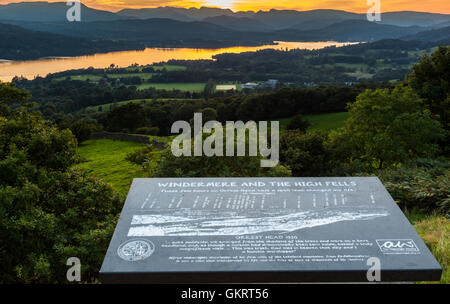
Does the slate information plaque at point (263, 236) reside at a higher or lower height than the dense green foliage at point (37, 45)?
lower

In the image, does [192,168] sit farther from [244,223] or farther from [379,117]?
[379,117]

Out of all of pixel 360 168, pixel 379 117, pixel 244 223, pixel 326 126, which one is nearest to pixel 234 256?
pixel 244 223

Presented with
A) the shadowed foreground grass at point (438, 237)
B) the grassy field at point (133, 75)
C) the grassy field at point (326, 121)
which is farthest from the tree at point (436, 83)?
the grassy field at point (133, 75)

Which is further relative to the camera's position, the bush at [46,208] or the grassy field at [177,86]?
the grassy field at [177,86]

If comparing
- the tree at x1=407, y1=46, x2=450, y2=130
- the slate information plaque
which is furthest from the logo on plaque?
the tree at x1=407, y1=46, x2=450, y2=130

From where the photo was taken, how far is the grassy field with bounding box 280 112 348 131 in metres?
52.8

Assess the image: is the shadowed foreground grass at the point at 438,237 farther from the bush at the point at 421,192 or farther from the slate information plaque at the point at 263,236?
the slate information plaque at the point at 263,236

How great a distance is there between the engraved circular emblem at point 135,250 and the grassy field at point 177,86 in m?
114

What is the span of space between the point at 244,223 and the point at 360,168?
52.2 feet

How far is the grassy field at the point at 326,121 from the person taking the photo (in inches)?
2080

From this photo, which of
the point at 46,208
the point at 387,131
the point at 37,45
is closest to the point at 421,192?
the point at 46,208

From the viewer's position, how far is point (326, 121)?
190 feet

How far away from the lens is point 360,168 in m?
20.5

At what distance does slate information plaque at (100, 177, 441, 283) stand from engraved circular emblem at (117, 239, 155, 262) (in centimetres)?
2
